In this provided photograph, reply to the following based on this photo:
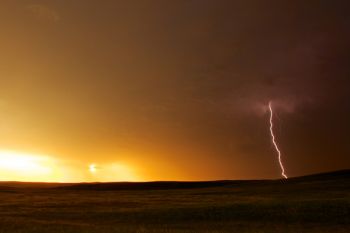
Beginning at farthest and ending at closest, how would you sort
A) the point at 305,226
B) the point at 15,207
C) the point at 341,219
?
the point at 15,207 → the point at 341,219 → the point at 305,226

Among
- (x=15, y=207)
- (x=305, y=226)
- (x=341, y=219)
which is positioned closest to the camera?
(x=305, y=226)

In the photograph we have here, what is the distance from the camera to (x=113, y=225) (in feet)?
121

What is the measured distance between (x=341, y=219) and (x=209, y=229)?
12046mm

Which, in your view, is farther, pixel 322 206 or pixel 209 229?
pixel 322 206

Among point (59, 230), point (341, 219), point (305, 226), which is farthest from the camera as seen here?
point (341, 219)

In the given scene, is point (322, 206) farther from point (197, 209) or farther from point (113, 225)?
point (113, 225)

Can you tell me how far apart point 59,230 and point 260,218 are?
17376 mm

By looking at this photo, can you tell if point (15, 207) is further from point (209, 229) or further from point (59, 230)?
point (209, 229)

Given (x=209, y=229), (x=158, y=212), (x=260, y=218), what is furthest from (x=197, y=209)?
(x=209, y=229)

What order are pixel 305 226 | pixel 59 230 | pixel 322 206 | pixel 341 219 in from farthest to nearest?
pixel 322 206 → pixel 341 219 → pixel 305 226 → pixel 59 230

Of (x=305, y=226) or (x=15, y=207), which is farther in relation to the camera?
(x=15, y=207)

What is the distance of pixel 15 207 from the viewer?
52.2 m

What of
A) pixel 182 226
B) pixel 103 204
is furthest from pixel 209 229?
pixel 103 204

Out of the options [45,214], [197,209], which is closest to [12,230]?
[45,214]
